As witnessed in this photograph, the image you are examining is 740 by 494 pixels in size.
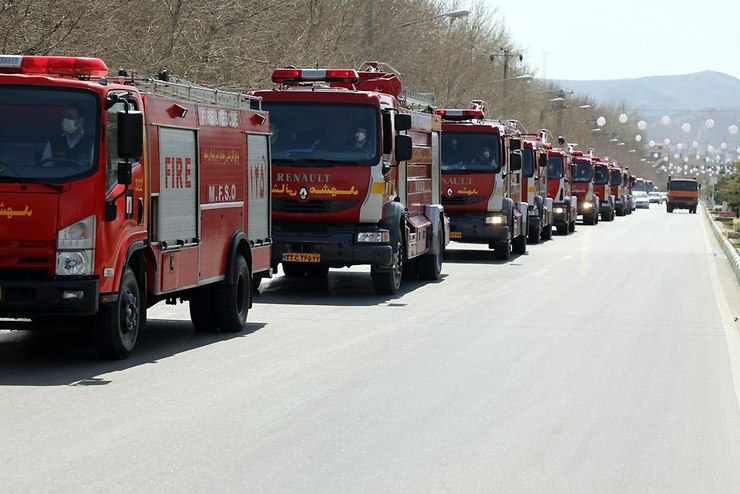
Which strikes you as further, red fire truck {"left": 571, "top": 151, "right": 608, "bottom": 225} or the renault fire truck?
the renault fire truck

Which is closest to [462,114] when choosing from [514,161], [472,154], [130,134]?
[472,154]

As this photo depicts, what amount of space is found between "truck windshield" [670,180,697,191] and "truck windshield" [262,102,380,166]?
274 ft

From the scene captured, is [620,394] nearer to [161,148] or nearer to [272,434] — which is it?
[272,434]

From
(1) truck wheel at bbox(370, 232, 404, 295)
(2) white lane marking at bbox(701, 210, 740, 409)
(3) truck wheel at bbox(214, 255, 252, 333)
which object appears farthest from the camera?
(1) truck wheel at bbox(370, 232, 404, 295)

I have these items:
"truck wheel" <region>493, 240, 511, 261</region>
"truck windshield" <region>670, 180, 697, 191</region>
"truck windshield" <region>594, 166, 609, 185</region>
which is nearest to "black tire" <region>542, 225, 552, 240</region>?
"truck wheel" <region>493, 240, 511, 261</region>

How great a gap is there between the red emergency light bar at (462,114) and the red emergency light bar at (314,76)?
10.2 m

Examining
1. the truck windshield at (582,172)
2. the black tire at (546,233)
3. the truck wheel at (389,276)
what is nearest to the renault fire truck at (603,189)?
the truck windshield at (582,172)

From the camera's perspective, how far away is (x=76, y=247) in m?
11.2

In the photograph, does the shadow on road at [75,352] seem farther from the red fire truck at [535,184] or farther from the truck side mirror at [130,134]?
the red fire truck at [535,184]

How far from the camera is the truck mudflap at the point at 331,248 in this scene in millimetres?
19078

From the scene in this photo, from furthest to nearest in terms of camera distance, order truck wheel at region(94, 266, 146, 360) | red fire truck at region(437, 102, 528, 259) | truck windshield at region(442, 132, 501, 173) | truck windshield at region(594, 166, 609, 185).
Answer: truck windshield at region(594, 166, 609, 185) < truck windshield at region(442, 132, 501, 173) < red fire truck at region(437, 102, 528, 259) < truck wheel at region(94, 266, 146, 360)

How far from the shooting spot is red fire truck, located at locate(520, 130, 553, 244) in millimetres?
35719

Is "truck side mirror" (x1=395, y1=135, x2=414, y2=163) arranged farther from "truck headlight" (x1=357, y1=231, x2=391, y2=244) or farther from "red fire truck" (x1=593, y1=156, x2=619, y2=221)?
"red fire truck" (x1=593, y1=156, x2=619, y2=221)

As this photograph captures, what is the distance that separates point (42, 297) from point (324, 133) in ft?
28.0
